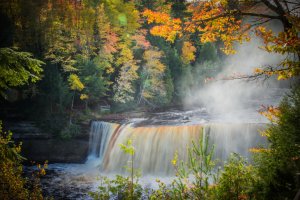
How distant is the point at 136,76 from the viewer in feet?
75.0

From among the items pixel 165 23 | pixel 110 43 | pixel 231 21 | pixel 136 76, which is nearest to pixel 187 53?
pixel 136 76

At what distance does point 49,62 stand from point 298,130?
17.2 m

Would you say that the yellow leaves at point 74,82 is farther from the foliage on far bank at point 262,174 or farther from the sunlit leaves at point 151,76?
the foliage on far bank at point 262,174

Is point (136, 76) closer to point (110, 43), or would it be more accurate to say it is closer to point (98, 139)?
point (110, 43)

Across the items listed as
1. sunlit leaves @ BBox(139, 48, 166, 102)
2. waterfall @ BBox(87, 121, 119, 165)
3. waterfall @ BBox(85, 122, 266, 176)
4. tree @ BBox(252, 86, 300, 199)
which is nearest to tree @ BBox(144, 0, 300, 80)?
tree @ BBox(252, 86, 300, 199)

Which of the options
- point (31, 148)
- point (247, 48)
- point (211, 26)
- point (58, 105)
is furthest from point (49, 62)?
point (247, 48)

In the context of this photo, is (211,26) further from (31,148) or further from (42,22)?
(42,22)

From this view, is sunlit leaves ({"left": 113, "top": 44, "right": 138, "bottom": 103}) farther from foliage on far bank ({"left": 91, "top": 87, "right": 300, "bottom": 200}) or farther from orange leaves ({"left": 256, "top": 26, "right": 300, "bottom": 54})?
orange leaves ({"left": 256, "top": 26, "right": 300, "bottom": 54})

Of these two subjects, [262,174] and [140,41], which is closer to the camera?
[262,174]

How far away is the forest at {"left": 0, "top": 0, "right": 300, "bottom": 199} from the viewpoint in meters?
4.39

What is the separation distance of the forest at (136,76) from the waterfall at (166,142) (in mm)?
425

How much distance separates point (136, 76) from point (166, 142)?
9308 mm

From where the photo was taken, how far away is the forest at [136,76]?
4.39m

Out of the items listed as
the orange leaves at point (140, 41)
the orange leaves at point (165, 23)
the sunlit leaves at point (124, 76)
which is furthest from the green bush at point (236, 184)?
the orange leaves at point (140, 41)
